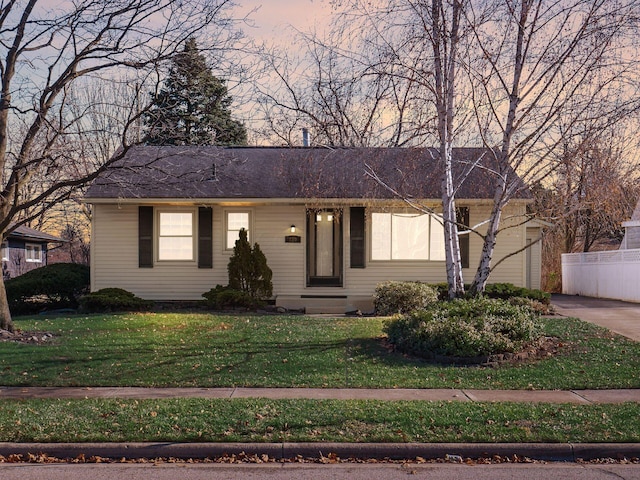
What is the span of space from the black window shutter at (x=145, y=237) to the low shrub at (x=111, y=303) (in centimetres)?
157

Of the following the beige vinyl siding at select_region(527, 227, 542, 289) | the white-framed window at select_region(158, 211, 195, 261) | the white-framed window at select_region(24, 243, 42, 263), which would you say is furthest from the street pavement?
the white-framed window at select_region(24, 243, 42, 263)

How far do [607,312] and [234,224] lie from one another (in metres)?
10.5

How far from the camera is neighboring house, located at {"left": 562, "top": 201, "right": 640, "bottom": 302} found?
2155 cm

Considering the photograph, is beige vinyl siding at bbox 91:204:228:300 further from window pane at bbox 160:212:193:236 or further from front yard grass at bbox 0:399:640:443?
front yard grass at bbox 0:399:640:443

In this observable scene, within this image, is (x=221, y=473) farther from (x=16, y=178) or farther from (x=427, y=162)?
(x=427, y=162)

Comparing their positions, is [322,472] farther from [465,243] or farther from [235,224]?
[465,243]

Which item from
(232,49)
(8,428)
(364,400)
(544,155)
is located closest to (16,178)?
(232,49)

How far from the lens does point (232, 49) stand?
14.0 meters

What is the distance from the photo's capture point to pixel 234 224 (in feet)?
68.5

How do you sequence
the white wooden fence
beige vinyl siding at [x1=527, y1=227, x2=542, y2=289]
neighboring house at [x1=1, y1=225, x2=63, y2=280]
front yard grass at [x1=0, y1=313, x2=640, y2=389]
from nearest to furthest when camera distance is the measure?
front yard grass at [x1=0, y1=313, x2=640, y2=389] < the white wooden fence < beige vinyl siding at [x1=527, y1=227, x2=542, y2=289] < neighboring house at [x1=1, y1=225, x2=63, y2=280]

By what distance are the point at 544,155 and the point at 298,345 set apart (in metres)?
5.78

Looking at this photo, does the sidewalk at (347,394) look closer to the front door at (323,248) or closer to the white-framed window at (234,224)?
the white-framed window at (234,224)

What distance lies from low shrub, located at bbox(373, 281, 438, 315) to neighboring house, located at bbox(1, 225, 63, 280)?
62.1 feet

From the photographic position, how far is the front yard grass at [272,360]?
1091cm
